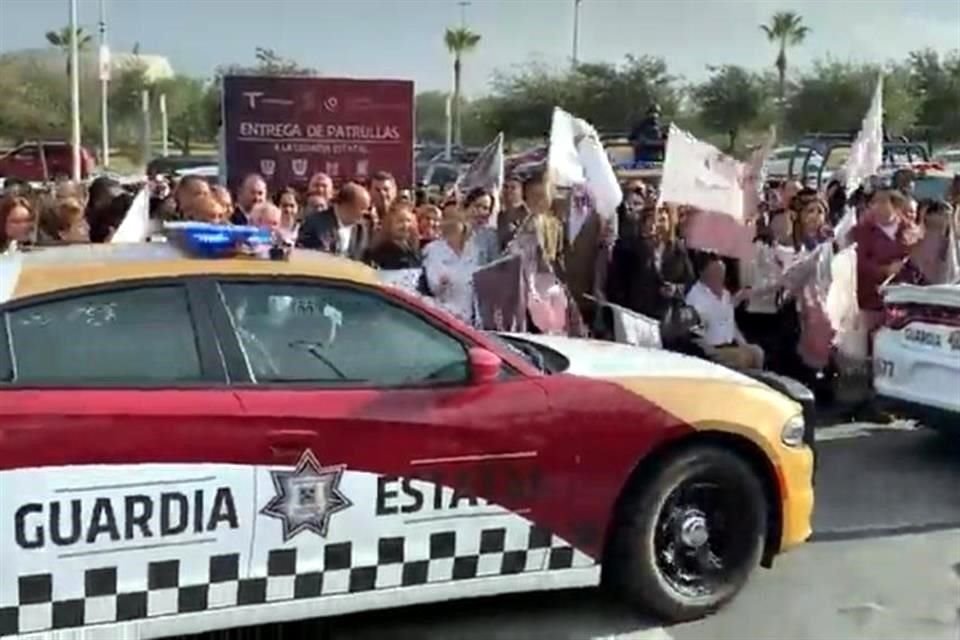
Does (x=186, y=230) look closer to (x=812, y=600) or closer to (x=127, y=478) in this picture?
(x=127, y=478)

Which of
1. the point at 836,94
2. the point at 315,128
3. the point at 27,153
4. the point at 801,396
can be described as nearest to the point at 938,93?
the point at 836,94

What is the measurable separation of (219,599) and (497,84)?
53212mm

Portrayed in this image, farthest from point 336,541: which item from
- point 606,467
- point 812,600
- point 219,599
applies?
point 812,600

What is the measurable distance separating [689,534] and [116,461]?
218 centimetres

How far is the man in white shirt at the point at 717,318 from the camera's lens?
27.3 ft

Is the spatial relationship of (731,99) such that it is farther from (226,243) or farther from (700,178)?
(226,243)

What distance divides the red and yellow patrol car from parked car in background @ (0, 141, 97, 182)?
2639 centimetres

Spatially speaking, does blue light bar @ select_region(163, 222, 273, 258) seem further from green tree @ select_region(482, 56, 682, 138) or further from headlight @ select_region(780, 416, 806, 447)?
green tree @ select_region(482, 56, 682, 138)

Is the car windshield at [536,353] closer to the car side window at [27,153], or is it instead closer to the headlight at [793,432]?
the headlight at [793,432]

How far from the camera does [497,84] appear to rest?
5625 cm

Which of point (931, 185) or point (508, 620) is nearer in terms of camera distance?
point (508, 620)

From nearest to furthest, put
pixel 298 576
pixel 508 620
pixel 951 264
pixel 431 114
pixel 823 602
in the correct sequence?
pixel 298 576
pixel 508 620
pixel 823 602
pixel 951 264
pixel 431 114

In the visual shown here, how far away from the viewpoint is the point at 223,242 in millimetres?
4547

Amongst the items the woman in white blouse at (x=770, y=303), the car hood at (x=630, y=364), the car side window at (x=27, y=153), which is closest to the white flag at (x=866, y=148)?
the woman in white blouse at (x=770, y=303)
